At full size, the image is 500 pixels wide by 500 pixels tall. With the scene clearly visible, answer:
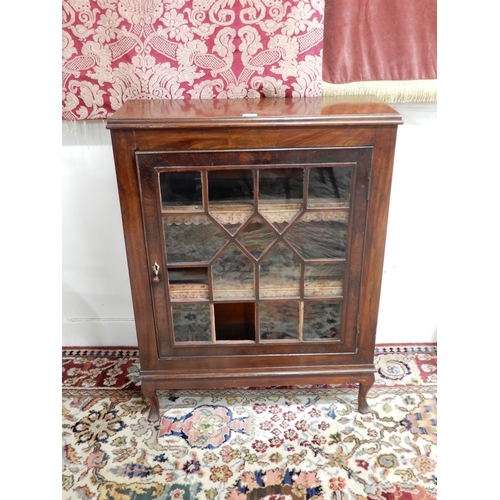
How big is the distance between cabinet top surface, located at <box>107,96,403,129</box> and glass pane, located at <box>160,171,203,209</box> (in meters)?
0.11

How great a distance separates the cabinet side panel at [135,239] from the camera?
1076 millimetres

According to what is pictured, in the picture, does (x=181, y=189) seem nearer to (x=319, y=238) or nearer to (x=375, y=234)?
(x=319, y=238)

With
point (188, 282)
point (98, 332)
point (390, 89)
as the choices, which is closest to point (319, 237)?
point (188, 282)

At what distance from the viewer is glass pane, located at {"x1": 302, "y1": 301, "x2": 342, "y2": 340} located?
1246mm

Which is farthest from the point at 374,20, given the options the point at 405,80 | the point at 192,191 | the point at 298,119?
the point at 192,191

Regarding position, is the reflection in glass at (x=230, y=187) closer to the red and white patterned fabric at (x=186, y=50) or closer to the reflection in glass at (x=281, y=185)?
the reflection in glass at (x=281, y=185)

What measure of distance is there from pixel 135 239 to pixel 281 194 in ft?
1.17

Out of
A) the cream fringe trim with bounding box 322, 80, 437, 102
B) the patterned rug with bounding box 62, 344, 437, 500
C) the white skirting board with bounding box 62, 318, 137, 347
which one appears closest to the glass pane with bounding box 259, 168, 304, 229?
the cream fringe trim with bounding box 322, 80, 437, 102

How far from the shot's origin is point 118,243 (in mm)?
1551

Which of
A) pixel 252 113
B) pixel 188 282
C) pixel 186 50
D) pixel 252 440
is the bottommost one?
pixel 252 440

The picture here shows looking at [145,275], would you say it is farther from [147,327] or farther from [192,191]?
[192,191]

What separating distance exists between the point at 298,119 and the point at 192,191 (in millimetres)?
282

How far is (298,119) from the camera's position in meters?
1.04

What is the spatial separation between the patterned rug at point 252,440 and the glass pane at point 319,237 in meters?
0.50
